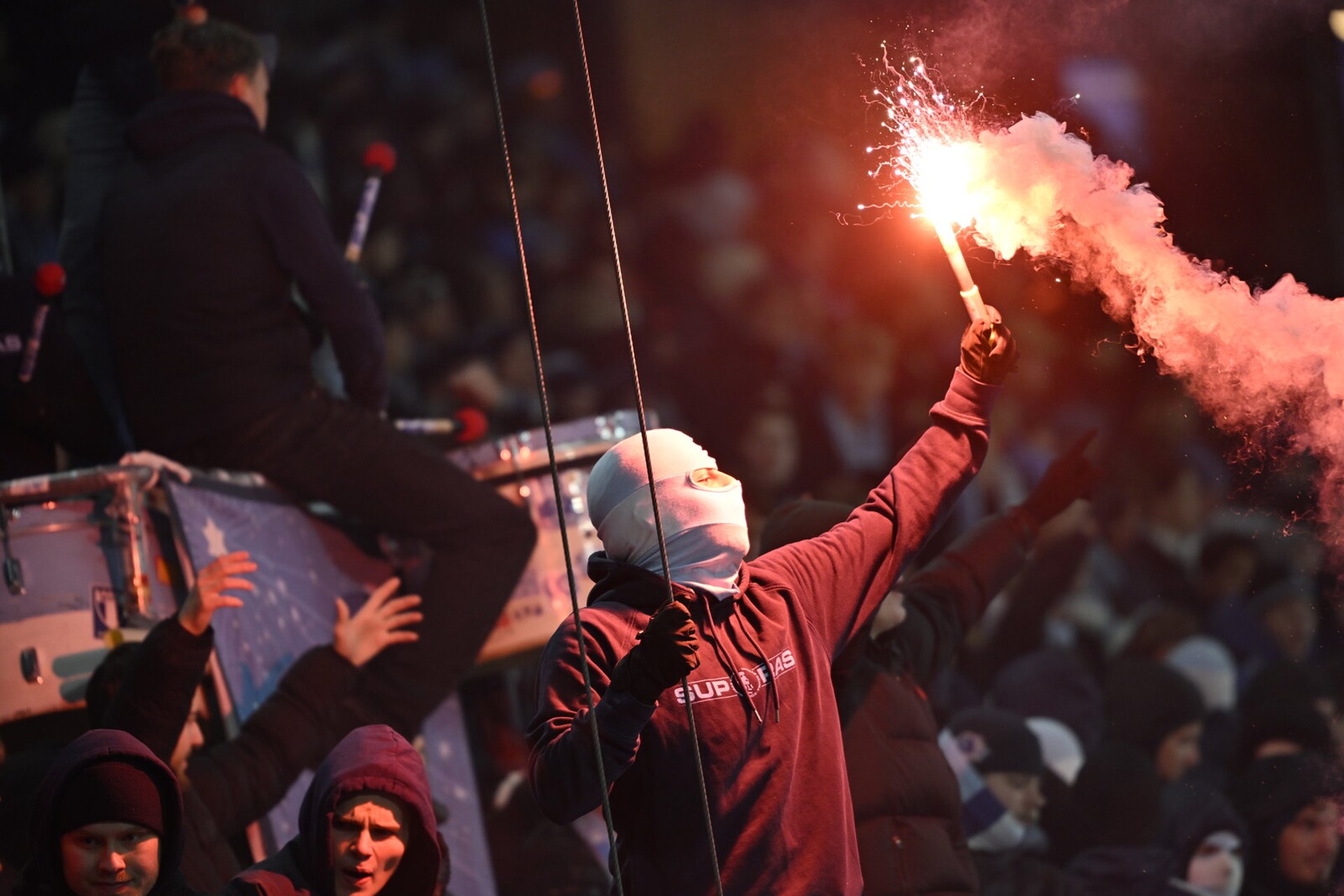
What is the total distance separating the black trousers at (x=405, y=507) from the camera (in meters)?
4.56

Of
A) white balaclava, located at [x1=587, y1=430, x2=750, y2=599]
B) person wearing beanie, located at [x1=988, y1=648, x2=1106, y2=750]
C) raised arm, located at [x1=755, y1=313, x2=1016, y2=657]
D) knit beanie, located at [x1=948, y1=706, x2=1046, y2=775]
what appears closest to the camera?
white balaclava, located at [x1=587, y1=430, x2=750, y2=599]

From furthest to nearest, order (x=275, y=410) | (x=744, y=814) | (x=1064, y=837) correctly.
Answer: (x=1064, y=837) < (x=275, y=410) < (x=744, y=814)

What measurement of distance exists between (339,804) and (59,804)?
1.76 feet

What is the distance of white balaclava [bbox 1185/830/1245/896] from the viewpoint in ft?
15.9

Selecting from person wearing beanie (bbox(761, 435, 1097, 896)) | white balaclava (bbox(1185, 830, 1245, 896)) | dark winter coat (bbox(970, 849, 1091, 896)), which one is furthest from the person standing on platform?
white balaclava (bbox(1185, 830, 1245, 896))

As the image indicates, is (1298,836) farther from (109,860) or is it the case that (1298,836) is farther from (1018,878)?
(109,860)

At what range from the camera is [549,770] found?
2406mm

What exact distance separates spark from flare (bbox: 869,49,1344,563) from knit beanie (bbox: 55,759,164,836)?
2.12 metres

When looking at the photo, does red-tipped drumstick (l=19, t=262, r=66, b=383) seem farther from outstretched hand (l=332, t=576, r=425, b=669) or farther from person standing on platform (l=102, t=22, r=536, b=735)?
outstretched hand (l=332, t=576, r=425, b=669)

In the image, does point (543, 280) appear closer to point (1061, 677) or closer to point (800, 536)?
point (1061, 677)

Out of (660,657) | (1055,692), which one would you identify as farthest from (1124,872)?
(660,657)

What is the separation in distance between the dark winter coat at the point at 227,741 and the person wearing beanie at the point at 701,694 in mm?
1412

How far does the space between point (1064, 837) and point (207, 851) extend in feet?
9.62

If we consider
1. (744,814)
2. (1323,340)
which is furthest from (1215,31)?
(744,814)
